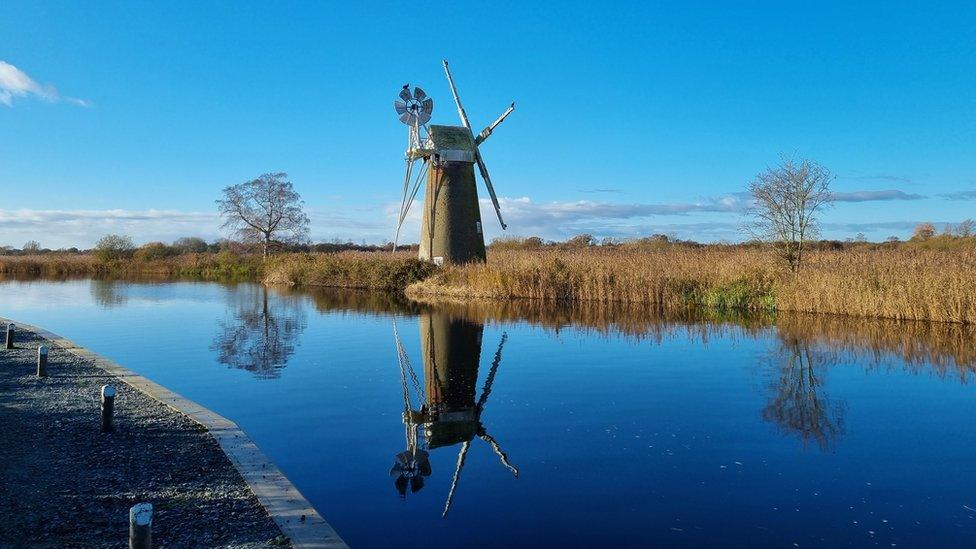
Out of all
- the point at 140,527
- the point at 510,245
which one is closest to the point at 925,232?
the point at 510,245

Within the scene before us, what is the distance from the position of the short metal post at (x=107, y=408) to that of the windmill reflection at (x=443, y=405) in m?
2.76

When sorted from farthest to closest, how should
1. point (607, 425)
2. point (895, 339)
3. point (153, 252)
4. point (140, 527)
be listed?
1. point (153, 252)
2. point (895, 339)
3. point (607, 425)
4. point (140, 527)

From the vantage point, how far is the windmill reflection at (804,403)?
7.22m

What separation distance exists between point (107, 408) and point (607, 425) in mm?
4977

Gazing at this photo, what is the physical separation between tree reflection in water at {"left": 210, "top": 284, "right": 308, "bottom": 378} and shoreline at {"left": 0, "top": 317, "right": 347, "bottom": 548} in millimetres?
2199

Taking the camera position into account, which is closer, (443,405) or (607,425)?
(607,425)

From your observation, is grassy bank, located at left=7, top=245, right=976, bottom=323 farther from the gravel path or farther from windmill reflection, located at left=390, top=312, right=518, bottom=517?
the gravel path

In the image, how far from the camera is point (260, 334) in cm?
1562

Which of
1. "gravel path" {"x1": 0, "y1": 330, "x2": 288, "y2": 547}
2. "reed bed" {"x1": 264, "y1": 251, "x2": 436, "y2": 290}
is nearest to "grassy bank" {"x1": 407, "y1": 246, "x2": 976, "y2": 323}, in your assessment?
"reed bed" {"x1": 264, "y1": 251, "x2": 436, "y2": 290}

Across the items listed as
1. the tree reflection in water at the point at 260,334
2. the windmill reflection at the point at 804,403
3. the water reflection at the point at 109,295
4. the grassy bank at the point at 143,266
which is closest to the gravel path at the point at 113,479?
the tree reflection in water at the point at 260,334

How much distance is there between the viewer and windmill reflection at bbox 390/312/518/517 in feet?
19.9

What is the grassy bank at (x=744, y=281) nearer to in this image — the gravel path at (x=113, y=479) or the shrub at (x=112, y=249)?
the gravel path at (x=113, y=479)

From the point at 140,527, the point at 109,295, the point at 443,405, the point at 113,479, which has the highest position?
the point at 140,527

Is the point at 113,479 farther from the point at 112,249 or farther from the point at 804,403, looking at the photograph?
the point at 112,249
